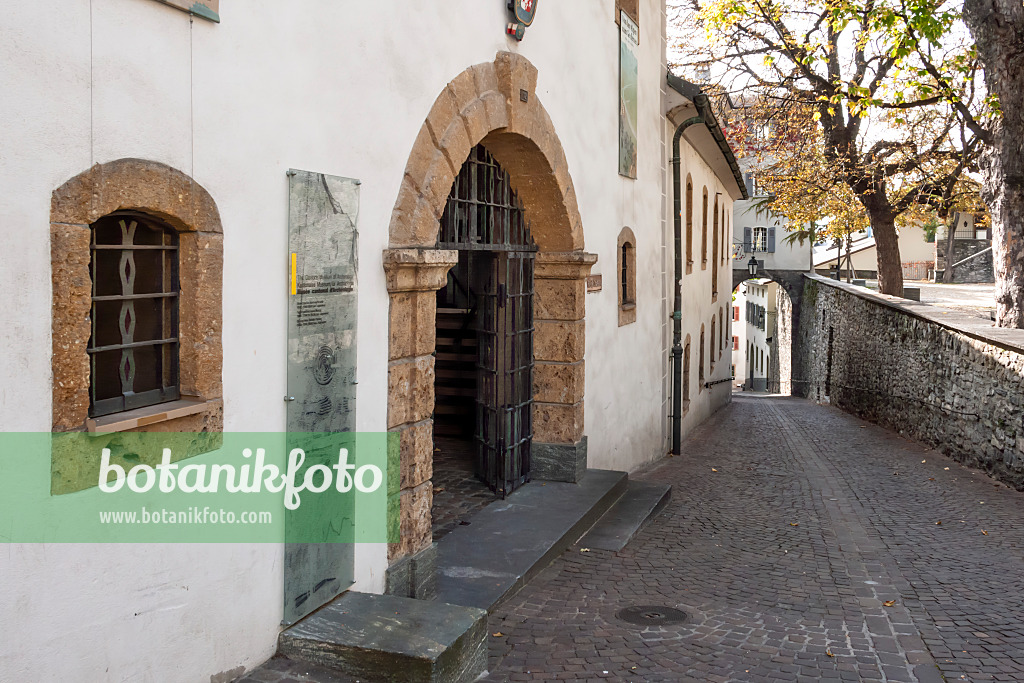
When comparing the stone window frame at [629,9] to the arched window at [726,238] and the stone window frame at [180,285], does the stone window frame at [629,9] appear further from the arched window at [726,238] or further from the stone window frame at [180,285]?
the arched window at [726,238]

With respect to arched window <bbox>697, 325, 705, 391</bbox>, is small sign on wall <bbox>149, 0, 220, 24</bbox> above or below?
above

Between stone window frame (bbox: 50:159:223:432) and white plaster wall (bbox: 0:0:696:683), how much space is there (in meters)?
0.05

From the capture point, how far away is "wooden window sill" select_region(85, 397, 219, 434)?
138 inches

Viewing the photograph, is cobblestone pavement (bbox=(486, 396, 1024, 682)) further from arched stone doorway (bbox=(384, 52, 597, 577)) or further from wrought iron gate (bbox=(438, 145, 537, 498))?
wrought iron gate (bbox=(438, 145, 537, 498))

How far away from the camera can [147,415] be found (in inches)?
147

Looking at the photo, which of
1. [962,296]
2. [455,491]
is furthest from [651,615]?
[962,296]

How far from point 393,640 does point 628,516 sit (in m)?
4.25

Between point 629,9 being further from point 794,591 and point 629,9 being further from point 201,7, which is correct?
point 201,7

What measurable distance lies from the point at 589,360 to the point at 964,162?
12.2 m

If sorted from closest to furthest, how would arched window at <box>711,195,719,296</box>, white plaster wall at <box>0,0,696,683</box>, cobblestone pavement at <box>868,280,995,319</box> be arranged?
1. white plaster wall at <box>0,0,696,683</box>
2. arched window at <box>711,195,719,296</box>
3. cobblestone pavement at <box>868,280,995,319</box>

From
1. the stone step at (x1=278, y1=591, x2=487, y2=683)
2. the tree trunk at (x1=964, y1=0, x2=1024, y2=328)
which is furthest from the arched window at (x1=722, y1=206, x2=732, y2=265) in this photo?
the stone step at (x1=278, y1=591, x2=487, y2=683)

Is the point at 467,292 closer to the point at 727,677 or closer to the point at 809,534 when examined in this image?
the point at 809,534

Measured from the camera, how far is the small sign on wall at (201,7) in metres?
3.72

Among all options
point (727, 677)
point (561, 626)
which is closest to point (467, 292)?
point (561, 626)
